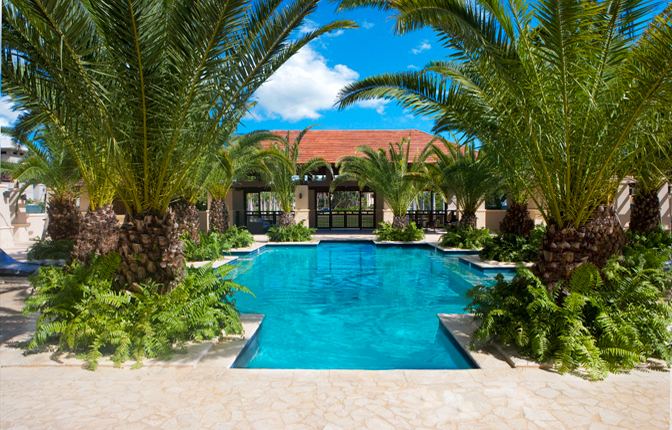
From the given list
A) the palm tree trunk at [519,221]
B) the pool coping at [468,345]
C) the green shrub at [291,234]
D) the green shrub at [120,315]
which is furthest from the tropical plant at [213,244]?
the palm tree trunk at [519,221]

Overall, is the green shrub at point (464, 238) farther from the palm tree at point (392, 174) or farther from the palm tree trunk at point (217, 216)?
the palm tree trunk at point (217, 216)

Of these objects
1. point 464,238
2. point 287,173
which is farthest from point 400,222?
point 287,173

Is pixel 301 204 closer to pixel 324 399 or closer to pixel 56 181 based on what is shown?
pixel 56 181

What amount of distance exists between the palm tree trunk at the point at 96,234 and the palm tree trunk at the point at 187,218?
3854 mm

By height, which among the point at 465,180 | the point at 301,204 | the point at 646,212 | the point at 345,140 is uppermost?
the point at 345,140

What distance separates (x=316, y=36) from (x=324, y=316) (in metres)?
4.62

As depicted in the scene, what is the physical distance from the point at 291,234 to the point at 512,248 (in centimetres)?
920

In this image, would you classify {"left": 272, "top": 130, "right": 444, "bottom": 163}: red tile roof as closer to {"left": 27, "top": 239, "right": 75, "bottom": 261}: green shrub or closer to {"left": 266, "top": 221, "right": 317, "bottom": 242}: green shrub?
{"left": 266, "top": 221, "right": 317, "bottom": 242}: green shrub

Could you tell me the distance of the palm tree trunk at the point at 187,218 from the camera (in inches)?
523

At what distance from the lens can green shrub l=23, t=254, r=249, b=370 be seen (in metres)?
4.49

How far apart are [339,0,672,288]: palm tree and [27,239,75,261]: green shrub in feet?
34.3

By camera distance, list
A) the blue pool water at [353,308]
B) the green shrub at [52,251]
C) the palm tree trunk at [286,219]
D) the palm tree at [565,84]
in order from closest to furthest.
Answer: the palm tree at [565,84], the blue pool water at [353,308], the green shrub at [52,251], the palm tree trunk at [286,219]

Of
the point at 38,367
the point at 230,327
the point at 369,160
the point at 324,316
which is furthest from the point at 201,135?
the point at 369,160

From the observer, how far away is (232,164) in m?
14.3
